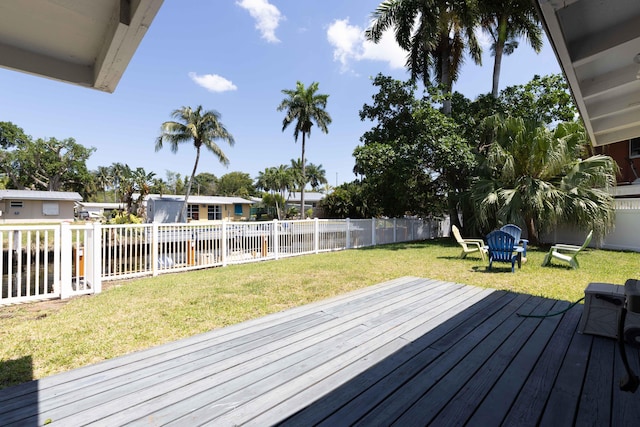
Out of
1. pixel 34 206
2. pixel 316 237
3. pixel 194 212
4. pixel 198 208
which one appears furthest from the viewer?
pixel 198 208

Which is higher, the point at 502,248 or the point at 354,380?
the point at 502,248

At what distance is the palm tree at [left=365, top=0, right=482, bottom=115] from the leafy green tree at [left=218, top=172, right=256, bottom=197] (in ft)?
157

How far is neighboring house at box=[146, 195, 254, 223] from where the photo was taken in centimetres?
2642

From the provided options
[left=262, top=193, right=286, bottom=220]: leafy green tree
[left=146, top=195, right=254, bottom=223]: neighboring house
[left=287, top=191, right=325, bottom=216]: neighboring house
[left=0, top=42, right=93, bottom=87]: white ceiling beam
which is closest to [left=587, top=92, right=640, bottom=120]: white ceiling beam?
[left=0, top=42, right=93, bottom=87]: white ceiling beam

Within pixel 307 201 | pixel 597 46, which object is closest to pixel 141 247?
pixel 597 46

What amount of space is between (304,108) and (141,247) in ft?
68.4

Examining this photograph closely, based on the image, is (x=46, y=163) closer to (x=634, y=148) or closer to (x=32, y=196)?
(x=32, y=196)

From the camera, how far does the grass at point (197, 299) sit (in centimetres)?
293

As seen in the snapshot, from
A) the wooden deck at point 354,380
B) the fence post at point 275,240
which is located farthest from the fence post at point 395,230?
the wooden deck at point 354,380

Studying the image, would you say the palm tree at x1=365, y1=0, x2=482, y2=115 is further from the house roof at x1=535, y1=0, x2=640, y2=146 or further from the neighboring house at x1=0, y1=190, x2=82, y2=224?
the neighboring house at x1=0, y1=190, x2=82, y2=224

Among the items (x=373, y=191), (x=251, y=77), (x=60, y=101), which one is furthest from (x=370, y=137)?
(x=60, y=101)

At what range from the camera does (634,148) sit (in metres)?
12.4

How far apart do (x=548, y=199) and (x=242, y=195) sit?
50575 mm

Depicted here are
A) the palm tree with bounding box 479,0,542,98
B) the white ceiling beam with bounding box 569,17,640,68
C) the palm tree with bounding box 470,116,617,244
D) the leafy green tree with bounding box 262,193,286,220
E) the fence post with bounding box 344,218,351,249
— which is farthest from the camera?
the leafy green tree with bounding box 262,193,286,220
